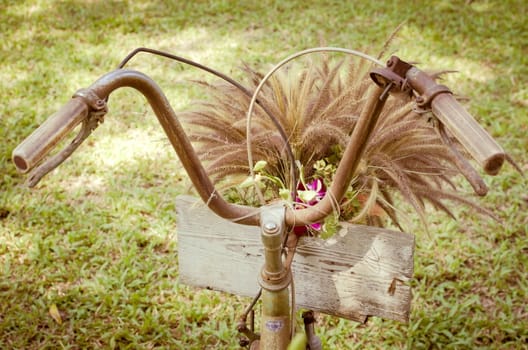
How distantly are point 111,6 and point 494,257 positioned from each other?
376 cm

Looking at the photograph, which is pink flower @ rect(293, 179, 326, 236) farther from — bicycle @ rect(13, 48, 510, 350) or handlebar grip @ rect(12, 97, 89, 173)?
handlebar grip @ rect(12, 97, 89, 173)

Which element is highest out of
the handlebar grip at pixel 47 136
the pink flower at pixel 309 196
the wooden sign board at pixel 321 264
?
the pink flower at pixel 309 196

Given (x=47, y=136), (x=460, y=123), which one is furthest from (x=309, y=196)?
(x=47, y=136)

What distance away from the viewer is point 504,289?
2.23 m

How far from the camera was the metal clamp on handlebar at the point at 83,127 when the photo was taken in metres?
0.69

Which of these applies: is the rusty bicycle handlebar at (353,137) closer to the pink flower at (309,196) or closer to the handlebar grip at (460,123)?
the handlebar grip at (460,123)

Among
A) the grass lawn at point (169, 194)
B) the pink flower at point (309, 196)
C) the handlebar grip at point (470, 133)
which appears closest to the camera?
the handlebar grip at point (470, 133)

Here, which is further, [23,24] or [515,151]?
[23,24]

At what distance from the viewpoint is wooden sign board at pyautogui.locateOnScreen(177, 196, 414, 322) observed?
1281mm

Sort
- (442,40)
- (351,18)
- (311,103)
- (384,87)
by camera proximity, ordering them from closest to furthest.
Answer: (384,87), (311,103), (442,40), (351,18)

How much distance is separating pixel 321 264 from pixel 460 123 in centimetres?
74

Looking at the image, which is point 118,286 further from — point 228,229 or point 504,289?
point 504,289

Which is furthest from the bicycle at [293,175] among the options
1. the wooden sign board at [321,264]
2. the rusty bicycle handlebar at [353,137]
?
the wooden sign board at [321,264]

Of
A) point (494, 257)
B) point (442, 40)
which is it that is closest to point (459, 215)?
point (494, 257)
